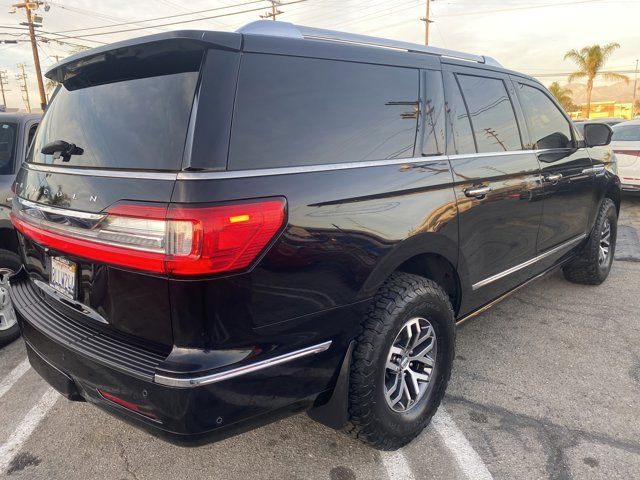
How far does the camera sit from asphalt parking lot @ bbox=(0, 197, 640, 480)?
7.71 feet

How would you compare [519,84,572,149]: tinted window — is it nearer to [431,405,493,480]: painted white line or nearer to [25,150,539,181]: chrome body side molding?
[25,150,539,181]: chrome body side molding

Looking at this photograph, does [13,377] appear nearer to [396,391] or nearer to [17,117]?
[17,117]

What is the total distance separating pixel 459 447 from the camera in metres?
2.50

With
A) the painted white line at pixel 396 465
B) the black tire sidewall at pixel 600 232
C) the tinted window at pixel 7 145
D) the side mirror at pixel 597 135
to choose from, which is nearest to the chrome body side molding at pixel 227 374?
the painted white line at pixel 396 465

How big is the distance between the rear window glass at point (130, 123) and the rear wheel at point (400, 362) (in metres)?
1.14

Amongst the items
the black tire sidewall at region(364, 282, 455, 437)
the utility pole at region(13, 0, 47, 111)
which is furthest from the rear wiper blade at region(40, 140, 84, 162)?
the utility pole at region(13, 0, 47, 111)

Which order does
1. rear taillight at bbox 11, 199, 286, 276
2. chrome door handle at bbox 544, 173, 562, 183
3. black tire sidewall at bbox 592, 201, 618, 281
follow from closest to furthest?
rear taillight at bbox 11, 199, 286, 276, chrome door handle at bbox 544, 173, 562, 183, black tire sidewall at bbox 592, 201, 618, 281

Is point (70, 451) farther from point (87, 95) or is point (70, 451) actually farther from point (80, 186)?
point (87, 95)

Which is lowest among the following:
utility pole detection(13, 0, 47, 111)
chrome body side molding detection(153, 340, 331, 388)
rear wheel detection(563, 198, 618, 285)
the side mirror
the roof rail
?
rear wheel detection(563, 198, 618, 285)

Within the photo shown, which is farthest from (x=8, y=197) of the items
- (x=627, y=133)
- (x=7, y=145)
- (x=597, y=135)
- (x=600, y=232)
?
(x=627, y=133)

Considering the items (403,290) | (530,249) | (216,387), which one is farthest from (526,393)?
(216,387)

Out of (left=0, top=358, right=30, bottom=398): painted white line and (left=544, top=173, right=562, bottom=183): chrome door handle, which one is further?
(left=544, top=173, right=562, bottom=183): chrome door handle

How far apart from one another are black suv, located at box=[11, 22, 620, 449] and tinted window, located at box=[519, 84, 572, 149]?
3.10ft

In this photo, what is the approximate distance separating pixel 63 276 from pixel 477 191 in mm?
2127
